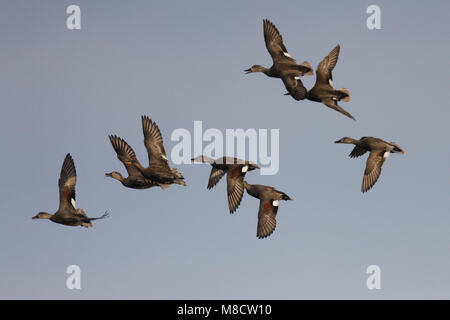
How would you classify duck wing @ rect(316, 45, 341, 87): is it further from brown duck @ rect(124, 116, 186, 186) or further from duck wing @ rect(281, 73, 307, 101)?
brown duck @ rect(124, 116, 186, 186)

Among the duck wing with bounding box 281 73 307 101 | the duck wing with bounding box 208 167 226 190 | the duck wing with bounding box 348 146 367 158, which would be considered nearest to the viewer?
the duck wing with bounding box 281 73 307 101

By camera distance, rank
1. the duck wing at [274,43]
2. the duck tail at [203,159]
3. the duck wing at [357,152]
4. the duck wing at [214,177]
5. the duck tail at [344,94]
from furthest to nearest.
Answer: the duck wing at [357,152], the duck wing at [274,43], the duck wing at [214,177], the duck tail at [344,94], the duck tail at [203,159]

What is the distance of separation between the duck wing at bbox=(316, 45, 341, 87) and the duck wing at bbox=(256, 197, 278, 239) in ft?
14.2

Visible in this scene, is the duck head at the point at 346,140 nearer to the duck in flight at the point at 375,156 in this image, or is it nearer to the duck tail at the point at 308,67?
the duck in flight at the point at 375,156

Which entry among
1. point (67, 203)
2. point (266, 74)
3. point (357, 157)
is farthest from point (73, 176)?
point (357, 157)

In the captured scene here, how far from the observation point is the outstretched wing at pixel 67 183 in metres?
22.6

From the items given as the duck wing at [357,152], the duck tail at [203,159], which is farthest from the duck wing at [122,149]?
the duck wing at [357,152]

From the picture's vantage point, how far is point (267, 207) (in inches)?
870

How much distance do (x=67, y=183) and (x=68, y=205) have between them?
0.71 m

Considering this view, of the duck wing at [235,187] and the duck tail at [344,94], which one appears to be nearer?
the duck wing at [235,187]

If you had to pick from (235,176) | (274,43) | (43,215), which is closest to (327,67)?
(274,43)

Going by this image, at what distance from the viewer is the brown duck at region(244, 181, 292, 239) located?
21953mm

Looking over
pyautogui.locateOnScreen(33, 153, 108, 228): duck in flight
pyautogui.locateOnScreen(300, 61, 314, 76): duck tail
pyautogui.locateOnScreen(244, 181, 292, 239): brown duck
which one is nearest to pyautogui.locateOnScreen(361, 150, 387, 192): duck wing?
pyautogui.locateOnScreen(244, 181, 292, 239): brown duck

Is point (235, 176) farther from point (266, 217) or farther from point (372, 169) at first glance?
point (372, 169)
